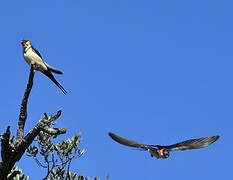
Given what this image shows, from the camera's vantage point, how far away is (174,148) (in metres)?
Answer: 8.50

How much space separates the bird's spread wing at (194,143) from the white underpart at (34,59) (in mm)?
4184

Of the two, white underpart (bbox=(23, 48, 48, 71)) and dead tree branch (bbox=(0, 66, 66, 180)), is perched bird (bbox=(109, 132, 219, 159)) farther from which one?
white underpart (bbox=(23, 48, 48, 71))

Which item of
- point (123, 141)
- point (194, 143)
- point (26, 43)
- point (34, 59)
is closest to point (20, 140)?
point (123, 141)

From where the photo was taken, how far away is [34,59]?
10742 mm

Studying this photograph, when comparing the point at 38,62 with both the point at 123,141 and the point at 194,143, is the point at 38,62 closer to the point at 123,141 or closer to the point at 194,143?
the point at 123,141

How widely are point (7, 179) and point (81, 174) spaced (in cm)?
401

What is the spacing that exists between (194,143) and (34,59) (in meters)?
A: 4.67

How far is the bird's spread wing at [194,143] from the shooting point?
8.57 meters

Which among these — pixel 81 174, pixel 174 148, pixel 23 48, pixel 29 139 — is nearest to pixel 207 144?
pixel 174 148

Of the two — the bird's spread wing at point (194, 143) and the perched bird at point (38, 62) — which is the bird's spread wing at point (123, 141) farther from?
the perched bird at point (38, 62)

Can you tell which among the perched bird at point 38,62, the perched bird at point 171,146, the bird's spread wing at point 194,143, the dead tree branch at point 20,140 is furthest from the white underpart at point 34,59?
the bird's spread wing at point 194,143

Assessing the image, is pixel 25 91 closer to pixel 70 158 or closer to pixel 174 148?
pixel 174 148

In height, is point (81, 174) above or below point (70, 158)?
below

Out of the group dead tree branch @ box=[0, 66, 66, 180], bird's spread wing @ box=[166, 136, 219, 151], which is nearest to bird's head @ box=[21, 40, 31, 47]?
dead tree branch @ box=[0, 66, 66, 180]
